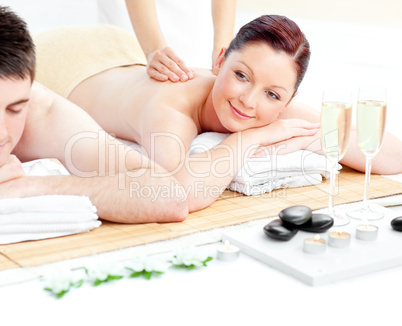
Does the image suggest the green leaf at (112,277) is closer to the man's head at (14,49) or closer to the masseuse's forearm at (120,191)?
the masseuse's forearm at (120,191)

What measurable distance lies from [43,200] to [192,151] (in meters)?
0.81

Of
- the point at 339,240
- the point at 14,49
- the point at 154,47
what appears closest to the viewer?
the point at 339,240

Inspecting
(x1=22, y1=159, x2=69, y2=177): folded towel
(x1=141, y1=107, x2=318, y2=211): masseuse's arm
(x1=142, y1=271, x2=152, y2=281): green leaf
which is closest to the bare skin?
(x1=141, y1=107, x2=318, y2=211): masseuse's arm

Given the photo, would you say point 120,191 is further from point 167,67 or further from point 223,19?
point 223,19

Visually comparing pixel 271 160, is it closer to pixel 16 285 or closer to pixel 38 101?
pixel 38 101

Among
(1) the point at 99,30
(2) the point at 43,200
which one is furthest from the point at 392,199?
(1) the point at 99,30

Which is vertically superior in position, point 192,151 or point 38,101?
point 38,101

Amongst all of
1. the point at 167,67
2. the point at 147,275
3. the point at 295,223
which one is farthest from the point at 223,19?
the point at 147,275

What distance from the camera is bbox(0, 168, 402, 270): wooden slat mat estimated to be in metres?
2.08

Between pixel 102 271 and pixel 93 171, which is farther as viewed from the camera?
pixel 93 171

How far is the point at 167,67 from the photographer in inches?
123

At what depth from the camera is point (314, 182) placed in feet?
9.70

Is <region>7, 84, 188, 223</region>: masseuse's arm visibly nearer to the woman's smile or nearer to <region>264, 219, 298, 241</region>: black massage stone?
<region>264, 219, 298, 241</region>: black massage stone

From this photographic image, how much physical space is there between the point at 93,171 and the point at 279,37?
2.93ft
